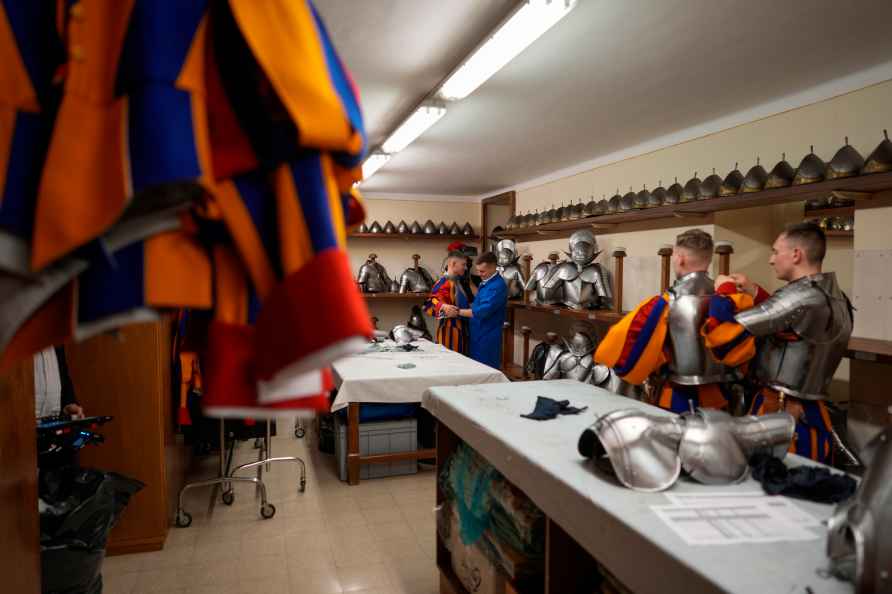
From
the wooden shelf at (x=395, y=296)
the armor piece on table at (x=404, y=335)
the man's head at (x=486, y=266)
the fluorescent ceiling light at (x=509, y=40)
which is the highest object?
the fluorescent ceiling light at (x=509, y=40)

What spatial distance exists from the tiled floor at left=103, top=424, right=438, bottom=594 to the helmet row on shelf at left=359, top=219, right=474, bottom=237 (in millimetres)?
4564

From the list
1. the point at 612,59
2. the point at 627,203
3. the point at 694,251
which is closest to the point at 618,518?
the point at 694,251

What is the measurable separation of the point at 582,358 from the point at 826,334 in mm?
2671

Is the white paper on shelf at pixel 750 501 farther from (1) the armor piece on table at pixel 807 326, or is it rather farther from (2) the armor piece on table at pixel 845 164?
(2) the armor piece on table at pixel 845 164

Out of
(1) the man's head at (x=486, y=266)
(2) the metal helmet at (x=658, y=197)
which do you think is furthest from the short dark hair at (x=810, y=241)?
(1) the man's head at (x=486, y=266)

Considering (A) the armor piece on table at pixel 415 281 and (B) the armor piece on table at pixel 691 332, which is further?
(A) the armor piece on table at pixel 415 281

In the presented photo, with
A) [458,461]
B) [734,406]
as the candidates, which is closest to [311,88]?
[458,461]

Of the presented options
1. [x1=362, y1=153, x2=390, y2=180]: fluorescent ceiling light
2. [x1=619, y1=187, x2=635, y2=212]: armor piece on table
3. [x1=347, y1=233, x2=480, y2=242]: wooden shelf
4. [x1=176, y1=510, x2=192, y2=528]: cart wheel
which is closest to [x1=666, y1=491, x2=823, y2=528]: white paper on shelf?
[x1=176, y1=510, x2=192, y2=528]: cart wheel

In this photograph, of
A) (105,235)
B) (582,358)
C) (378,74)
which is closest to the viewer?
(105,235)

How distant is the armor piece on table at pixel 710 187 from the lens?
387 centimetres

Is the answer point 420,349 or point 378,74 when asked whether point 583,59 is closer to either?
point 378,74

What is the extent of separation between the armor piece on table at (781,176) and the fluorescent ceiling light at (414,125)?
2.16 meters

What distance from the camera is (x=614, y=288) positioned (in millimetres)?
5488

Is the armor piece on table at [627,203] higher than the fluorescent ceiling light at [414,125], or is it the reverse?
the fluorescent ceiling light at [414,125]
